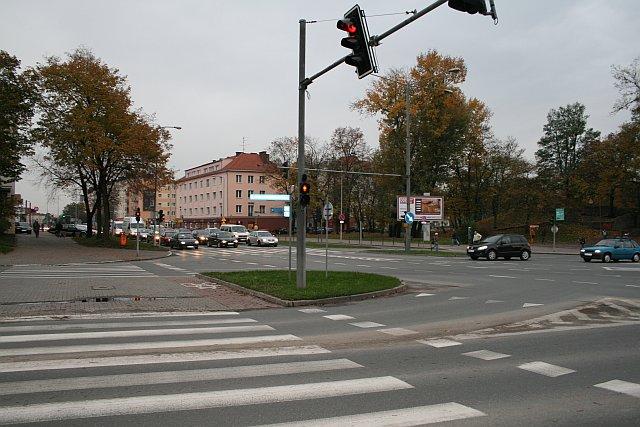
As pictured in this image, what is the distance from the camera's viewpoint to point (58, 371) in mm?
6398

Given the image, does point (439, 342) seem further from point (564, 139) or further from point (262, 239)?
point (564, 139)

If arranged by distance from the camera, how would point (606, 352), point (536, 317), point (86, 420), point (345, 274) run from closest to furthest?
point (86, 420) < point (606, 352) < point (536, 317) < point (345, 274)

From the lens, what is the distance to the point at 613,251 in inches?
1261

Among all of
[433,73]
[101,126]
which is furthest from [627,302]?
[433,73]

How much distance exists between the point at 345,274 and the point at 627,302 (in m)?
9.02

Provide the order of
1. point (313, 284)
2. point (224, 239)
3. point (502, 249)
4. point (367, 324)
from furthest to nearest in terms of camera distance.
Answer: point (224, 239)
point (502, 249)
point (313, 284)
point (367, 324)

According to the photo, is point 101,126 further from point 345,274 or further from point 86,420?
point 86,420

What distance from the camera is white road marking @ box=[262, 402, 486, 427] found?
4691 mm

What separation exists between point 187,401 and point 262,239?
49545 mm

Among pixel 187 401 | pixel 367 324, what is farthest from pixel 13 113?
pixel 187 401

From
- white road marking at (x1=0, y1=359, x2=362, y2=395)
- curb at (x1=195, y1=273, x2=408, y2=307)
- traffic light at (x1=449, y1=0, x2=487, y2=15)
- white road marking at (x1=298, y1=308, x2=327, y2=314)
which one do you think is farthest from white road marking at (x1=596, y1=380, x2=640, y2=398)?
curb at (x1=195, y1=273, x2=408, y2=307)

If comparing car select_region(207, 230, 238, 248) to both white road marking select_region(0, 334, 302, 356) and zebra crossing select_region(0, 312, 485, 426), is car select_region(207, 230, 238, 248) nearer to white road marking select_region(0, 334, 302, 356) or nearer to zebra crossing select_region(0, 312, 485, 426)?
zebra crossing select_region(0, 312, 485, 426)

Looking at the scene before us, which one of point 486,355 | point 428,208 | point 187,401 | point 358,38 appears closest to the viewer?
point 187,401

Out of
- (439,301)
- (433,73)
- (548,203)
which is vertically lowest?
(439,301)
